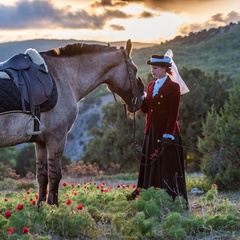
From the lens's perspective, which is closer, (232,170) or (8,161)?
(232,170)

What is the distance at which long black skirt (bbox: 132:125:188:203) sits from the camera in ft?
22.5

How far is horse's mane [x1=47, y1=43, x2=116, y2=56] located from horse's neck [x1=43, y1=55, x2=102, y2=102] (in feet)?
0.25

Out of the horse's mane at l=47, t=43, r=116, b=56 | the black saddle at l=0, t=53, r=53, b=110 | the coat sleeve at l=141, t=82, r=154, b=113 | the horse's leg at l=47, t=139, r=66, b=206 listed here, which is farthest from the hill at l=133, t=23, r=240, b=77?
the black saddle at l=0, t=53, r=53, b=110

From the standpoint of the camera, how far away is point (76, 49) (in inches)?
244

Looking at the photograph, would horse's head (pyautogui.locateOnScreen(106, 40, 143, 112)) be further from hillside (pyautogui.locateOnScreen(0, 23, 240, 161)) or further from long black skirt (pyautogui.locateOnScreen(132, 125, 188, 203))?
hillside (pyautogui.locateOnScreen(0, 23, 240, 161))

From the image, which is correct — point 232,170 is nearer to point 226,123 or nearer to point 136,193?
point 226,123

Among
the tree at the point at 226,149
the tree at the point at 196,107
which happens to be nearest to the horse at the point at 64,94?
the tree at the point at 226,149

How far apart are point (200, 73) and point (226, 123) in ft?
36.0

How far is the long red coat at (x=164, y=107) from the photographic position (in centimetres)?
666

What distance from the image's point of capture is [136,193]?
704 centimetres

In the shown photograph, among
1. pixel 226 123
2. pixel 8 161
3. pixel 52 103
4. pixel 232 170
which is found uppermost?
pixel 52 103

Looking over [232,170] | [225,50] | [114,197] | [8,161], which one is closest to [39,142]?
[114,197]

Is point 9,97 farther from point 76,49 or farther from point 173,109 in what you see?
point 173,109

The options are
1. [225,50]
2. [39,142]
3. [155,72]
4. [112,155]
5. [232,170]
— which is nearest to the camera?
[39,142]
